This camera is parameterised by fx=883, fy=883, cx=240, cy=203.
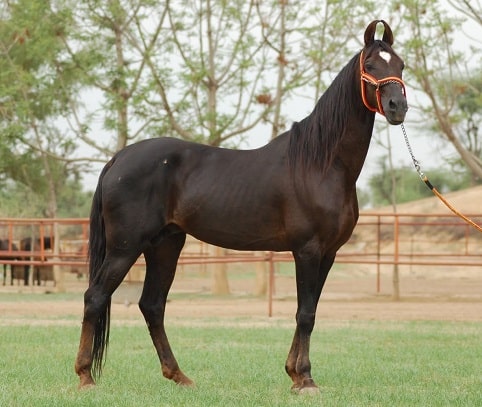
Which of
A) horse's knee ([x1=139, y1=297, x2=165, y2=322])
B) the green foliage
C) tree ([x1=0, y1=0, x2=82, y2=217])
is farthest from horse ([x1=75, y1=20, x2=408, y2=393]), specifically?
the green foliage

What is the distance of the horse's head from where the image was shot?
225 inches

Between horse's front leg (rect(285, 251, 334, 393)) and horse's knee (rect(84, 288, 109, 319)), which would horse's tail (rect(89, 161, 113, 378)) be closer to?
horse's knee (rect(84, 288, 109, 319))

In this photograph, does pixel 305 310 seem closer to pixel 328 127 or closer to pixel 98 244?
pixel 328 127

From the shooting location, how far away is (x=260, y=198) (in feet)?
20.3

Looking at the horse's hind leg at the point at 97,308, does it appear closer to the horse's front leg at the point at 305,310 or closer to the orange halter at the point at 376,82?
the horse's front leg at the point at 305,310

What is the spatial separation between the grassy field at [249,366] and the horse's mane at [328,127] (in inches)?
63.0

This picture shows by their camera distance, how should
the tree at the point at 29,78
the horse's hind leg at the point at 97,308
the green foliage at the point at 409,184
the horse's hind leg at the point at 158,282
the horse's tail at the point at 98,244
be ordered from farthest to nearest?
the green foliage at the point at 409,184
the tree at the point at 29,78
the horse's hind leg at the point at 158,282
the horse's tail at the point at 98,244
the horse's hind leg at the point at 97,308

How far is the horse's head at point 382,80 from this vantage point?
5.72 meters

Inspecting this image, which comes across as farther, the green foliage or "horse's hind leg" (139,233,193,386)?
the green foliage

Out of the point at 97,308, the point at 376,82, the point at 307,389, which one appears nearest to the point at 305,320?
the point at 307,389

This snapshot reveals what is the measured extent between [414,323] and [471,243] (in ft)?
77.3

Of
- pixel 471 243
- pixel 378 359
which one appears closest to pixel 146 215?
pixel 378 359

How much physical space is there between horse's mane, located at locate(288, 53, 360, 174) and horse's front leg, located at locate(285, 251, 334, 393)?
64 cm

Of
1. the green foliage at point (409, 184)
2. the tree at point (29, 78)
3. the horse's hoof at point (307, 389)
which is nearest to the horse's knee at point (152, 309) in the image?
the horse's hoof at point (307, 389)
